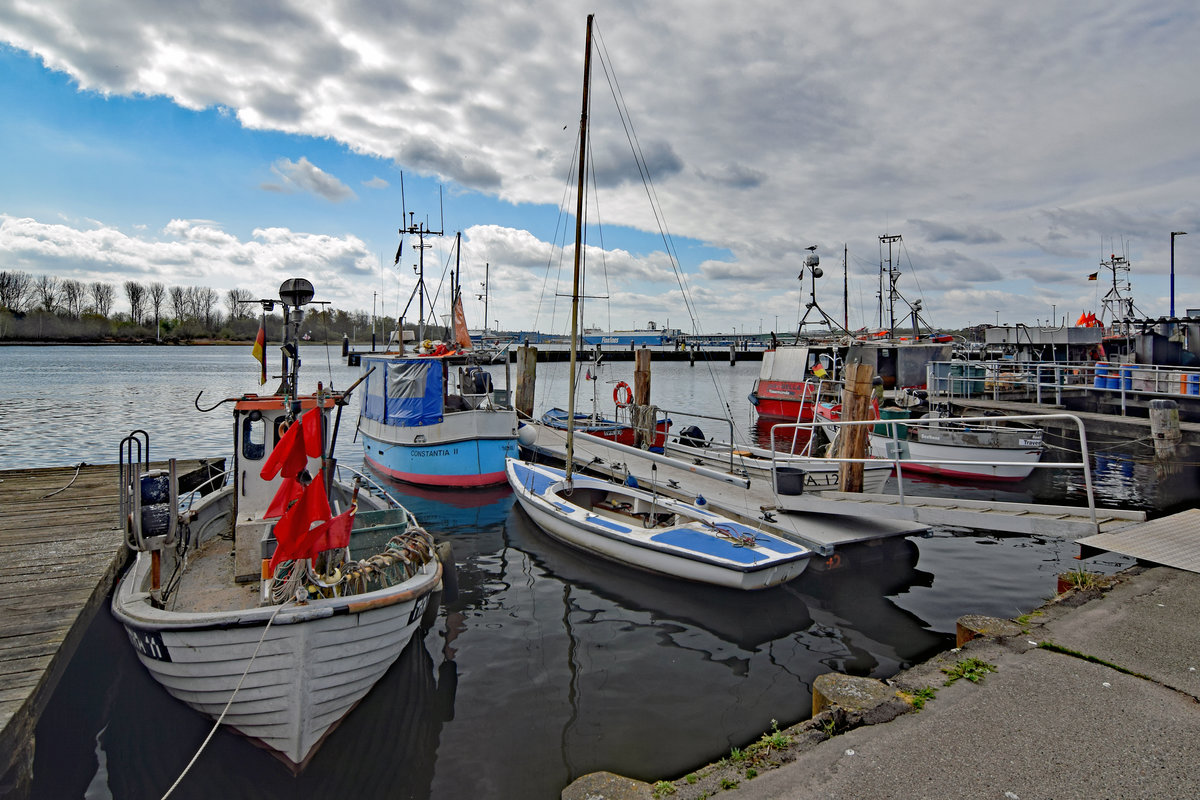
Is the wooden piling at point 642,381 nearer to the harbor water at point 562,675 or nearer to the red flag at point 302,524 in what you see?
the harbor water at point 562,675

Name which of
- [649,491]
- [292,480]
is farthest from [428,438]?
[292,480]

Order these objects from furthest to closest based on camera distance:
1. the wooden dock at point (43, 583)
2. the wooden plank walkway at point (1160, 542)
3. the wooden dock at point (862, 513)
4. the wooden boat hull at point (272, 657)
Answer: the wooden dock at point (862, 513), the wooden plank walkway at point (1160, 542), the wooden boat hull at point (272, 657), the wooden dock at point (43, 583)

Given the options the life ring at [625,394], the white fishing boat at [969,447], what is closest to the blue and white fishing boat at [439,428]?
the life ring at [625,394]

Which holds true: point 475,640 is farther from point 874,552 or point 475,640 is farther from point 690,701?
point 874,552

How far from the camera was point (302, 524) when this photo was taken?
542cm

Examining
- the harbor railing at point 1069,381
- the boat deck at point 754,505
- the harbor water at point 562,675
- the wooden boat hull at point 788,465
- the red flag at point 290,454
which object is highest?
the harbor railing at point 1069,381

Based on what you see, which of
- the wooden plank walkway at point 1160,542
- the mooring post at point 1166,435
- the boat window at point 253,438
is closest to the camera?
the boat window at point 253,438

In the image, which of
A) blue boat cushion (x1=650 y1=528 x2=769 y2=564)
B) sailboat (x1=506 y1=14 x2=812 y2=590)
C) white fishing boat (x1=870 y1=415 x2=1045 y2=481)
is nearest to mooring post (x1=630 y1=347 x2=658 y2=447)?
sailboat (x1=506 y1=14 x2=812 y2=590)

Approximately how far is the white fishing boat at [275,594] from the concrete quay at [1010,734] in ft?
8.60

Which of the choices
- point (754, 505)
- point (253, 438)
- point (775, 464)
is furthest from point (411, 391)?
point (775, 464)

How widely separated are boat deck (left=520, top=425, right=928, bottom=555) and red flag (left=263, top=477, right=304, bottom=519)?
6.29 m

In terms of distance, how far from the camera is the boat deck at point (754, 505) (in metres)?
9.37

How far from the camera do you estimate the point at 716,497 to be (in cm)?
1136

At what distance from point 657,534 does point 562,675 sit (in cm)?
286
